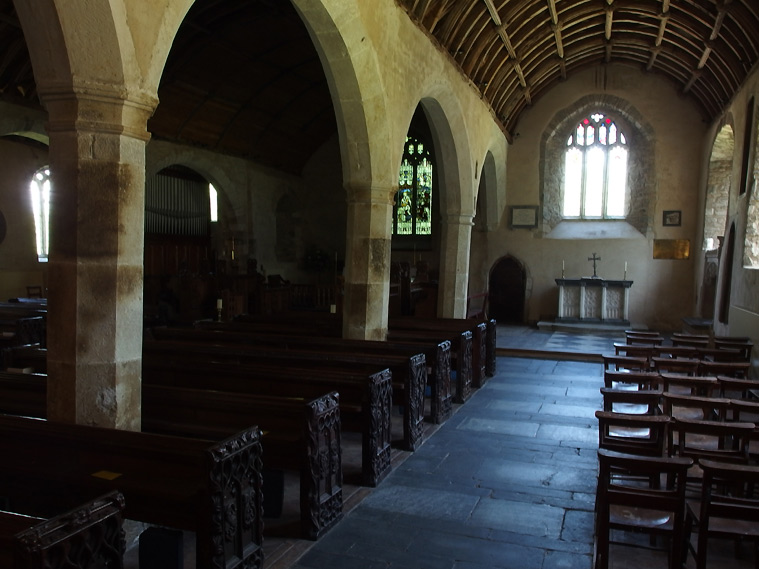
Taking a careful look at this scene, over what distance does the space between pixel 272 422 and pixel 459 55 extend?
803cm

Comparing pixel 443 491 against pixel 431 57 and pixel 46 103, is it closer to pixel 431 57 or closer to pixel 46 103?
pixel 46 103

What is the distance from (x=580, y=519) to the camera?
414cm

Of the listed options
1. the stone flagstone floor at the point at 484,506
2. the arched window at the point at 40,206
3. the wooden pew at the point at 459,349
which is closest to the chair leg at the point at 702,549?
the stone flagstone floor at the point at 484,506

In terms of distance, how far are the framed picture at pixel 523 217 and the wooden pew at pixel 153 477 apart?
13.9 m

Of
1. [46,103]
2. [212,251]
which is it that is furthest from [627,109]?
[46,103]

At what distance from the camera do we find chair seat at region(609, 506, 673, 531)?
3092 millimetres

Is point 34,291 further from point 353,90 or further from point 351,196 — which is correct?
point 353,90

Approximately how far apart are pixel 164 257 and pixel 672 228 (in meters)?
12.5

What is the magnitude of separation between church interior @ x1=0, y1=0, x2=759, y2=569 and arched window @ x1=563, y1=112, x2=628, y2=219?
6cm

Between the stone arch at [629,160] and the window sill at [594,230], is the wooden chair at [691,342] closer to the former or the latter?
the window sill at [594,230]

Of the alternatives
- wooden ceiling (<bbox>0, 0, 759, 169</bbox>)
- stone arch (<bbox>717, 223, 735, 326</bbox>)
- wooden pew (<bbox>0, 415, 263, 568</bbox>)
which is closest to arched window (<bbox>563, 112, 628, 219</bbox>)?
wooden ceiling (<bbox>0, 0, 759, 169</bbox>)

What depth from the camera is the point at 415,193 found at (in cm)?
1791

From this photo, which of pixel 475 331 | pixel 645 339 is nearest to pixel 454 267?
pixel 475 331

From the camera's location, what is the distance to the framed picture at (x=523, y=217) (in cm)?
1617
